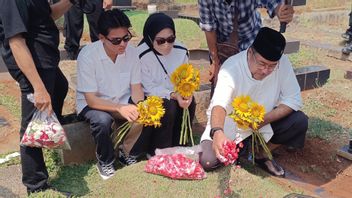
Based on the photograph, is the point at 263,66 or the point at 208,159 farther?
the point at 208,159

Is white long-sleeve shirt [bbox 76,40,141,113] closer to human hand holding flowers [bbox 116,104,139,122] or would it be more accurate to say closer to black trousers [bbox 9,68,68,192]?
human hand holding flowers [bbox 116,104,139,122]

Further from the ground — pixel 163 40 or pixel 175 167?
pixel 163 40

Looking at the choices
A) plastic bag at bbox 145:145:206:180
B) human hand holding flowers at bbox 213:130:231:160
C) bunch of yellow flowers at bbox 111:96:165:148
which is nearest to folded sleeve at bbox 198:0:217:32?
bunch of yellow flowers at bbox 111:96:165:148

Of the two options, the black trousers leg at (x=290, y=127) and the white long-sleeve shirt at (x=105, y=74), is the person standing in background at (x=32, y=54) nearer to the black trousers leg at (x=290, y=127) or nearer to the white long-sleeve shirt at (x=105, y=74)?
the white long-sleeve shirt at (x=105, y=74)

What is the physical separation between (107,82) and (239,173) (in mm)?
1269

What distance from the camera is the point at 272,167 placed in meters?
3.72

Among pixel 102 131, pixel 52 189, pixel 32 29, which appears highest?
pixel 32 29

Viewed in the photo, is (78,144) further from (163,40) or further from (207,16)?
(207,16)

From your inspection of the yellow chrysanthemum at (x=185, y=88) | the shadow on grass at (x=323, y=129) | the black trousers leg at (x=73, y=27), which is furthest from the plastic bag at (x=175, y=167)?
the black trousers leg at (x=73, y=27)

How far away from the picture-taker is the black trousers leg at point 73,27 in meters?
6.27

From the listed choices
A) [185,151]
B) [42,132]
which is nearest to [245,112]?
[185,151]

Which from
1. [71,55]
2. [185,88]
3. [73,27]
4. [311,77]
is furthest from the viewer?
[71,55]

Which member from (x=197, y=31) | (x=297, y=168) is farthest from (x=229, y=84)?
(x=197, y=31)

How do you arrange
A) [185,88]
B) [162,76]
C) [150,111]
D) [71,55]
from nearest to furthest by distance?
[150,111] < [185,88] < [162,76] < [71,55]
